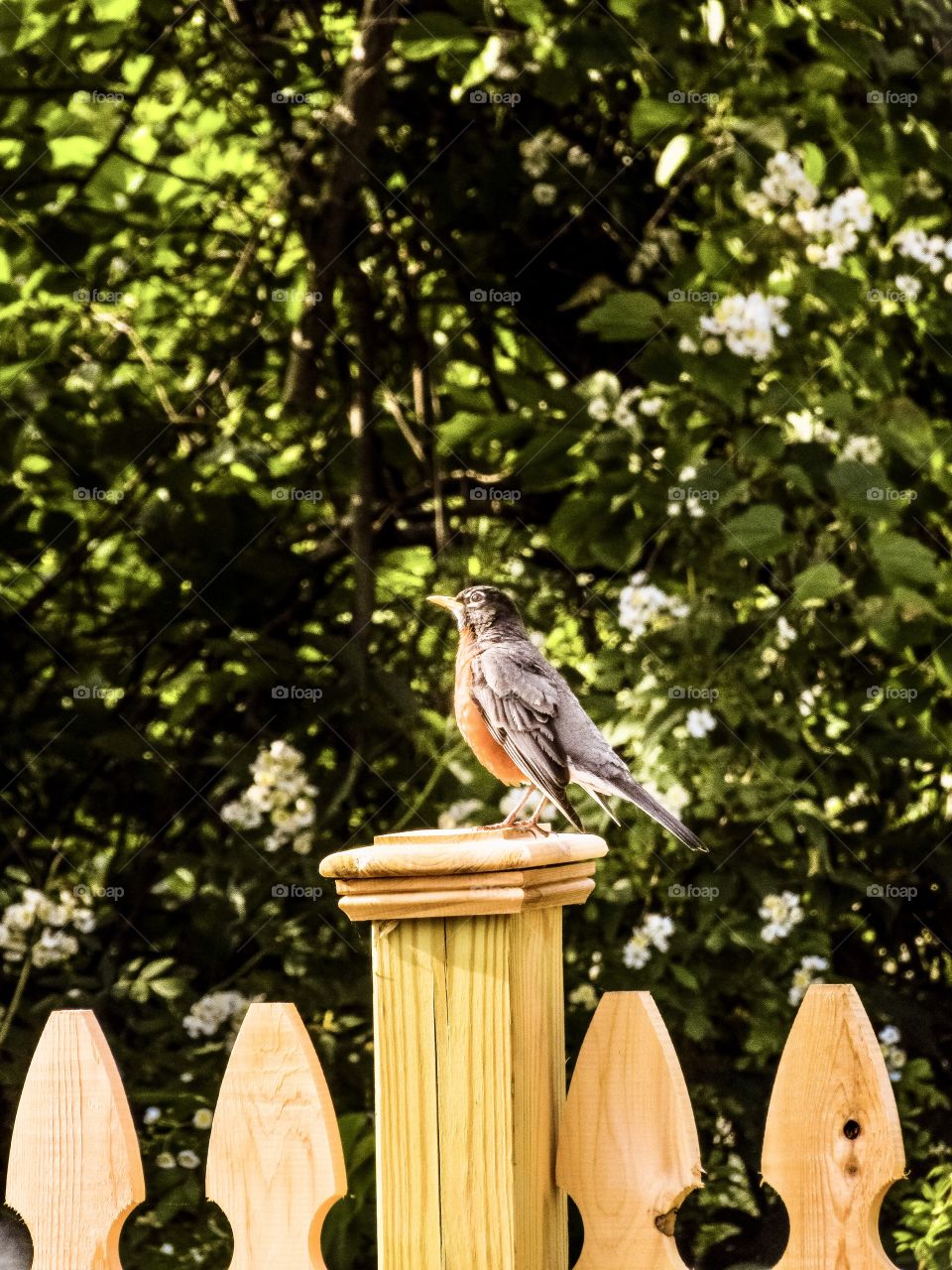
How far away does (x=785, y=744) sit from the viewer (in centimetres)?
389

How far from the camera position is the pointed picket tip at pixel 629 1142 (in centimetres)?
156

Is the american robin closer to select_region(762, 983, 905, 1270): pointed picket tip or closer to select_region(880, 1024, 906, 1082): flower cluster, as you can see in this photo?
select_region(762, 983, 905, 1270): pointed picket tip

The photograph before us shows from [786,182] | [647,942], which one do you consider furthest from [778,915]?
[786,182]

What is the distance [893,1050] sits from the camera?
3.88m

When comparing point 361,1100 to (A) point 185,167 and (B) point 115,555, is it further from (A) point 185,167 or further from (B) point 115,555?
(A) point 185,167

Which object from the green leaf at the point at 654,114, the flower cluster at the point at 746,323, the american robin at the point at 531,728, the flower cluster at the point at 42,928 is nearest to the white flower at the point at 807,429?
the flower cluster at the point at 746,323

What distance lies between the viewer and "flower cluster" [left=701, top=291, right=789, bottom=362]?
3965mm

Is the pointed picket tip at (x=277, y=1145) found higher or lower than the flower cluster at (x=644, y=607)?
lower

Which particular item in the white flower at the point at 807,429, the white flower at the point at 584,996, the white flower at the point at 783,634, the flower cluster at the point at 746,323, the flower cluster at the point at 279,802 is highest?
the flower cluster at the point at 746,323

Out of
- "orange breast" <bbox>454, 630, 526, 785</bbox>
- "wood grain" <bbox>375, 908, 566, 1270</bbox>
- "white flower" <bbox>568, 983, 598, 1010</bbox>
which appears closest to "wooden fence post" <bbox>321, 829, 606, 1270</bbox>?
"wood grain" <bbox>375, 908, 566, 1270</bbox>

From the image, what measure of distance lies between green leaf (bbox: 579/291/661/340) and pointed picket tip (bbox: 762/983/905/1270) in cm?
271

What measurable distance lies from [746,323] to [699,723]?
1073 millimetres

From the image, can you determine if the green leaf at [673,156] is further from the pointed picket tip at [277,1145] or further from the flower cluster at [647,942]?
the pointed picket tip at [277,1145]

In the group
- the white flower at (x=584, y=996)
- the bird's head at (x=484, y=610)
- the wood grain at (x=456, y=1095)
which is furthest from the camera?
the white flower at (x=584, y=996)
